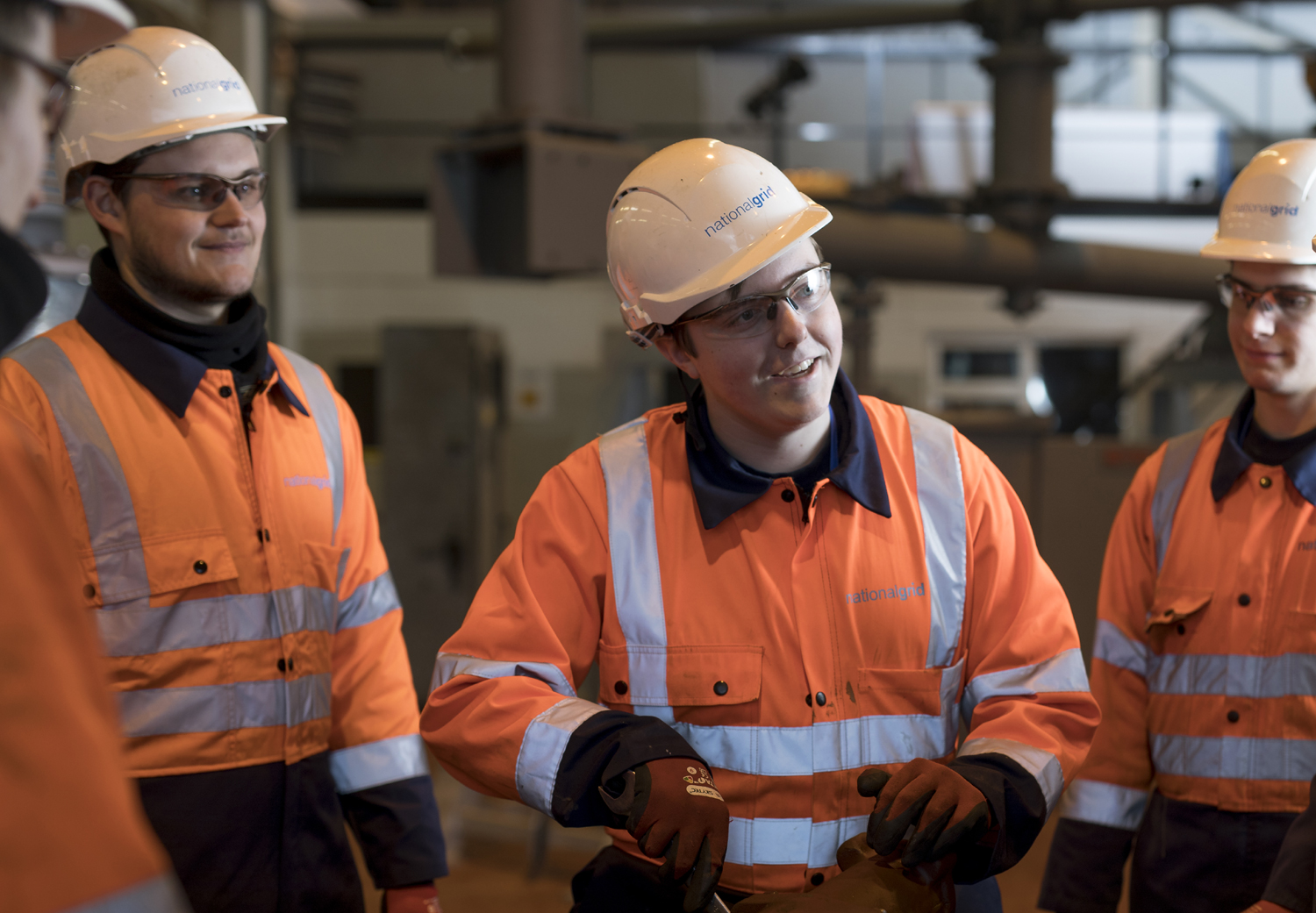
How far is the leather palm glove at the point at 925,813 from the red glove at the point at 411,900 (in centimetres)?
100

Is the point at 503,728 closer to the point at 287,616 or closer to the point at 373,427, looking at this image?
the point at 287,616

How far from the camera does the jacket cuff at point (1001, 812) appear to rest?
4.87 feet

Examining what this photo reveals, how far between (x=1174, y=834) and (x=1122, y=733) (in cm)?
22

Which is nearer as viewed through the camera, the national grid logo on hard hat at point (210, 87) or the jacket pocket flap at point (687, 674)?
the jacket pocket flap at point (687, 674)

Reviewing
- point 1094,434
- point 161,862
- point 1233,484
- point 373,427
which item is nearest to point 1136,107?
point 1094,434

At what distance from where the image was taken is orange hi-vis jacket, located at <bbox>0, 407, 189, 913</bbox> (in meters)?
0.53

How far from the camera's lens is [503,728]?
1.57 m

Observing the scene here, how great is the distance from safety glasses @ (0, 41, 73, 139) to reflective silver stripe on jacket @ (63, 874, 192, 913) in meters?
0.61

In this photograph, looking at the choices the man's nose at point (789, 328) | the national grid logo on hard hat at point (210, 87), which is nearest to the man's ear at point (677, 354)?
the man's nose at point (789, 328)

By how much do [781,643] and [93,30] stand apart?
5.53 feet

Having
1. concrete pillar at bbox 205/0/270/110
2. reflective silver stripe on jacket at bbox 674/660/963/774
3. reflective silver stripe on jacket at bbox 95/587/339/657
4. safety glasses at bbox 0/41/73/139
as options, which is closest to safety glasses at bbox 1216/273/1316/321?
reflective silver stripe on jacket at bbox 674/660/963/774

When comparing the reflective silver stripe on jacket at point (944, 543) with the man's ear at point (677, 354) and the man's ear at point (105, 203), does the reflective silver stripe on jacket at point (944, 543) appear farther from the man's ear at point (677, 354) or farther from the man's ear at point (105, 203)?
the man's ear at point (105, 203)

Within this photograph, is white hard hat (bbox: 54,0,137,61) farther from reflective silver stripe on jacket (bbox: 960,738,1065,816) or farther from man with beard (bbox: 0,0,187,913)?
reflective silver stripe on jacket (bbox: 960,738,1065,816)

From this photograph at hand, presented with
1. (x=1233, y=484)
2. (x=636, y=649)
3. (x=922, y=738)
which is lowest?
(x=922, y=738)
